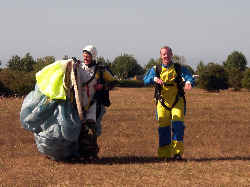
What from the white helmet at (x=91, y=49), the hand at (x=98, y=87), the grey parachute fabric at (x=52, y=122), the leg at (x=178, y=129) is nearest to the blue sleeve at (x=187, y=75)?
the leg at (x=178, y=129)

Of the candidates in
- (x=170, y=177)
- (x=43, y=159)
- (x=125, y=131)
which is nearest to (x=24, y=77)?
(x=125, y=131)

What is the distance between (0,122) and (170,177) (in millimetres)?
10445

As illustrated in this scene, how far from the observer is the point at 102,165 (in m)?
8.43

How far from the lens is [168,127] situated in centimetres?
943

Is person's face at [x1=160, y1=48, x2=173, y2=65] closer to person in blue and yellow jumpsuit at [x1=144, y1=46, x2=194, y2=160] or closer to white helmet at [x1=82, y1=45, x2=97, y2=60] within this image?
person in blue and yellow jumpsuit at [x1=144, y1=46, x2=194, y2=160]

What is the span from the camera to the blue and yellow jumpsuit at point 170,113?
9102 mm

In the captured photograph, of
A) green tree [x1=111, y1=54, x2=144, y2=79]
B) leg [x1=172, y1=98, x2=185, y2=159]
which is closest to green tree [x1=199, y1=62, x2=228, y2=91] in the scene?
Answer: leg [x1=172, y1=98, x2=185, y2=159]

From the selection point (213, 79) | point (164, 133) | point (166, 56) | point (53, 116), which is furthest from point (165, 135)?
point (213, 79)

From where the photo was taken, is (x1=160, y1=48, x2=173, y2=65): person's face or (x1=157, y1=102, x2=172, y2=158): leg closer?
(x1=160, y1=48, x2=173, y2=65): person's face

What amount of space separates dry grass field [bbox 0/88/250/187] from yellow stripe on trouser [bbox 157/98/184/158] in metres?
0.28

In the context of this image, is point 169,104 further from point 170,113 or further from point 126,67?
point 126,67

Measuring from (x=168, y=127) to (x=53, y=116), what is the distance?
8.00 ft

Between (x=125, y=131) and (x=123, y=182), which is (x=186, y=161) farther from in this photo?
(x=125, y=131)

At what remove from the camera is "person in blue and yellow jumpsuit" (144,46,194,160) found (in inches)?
358
